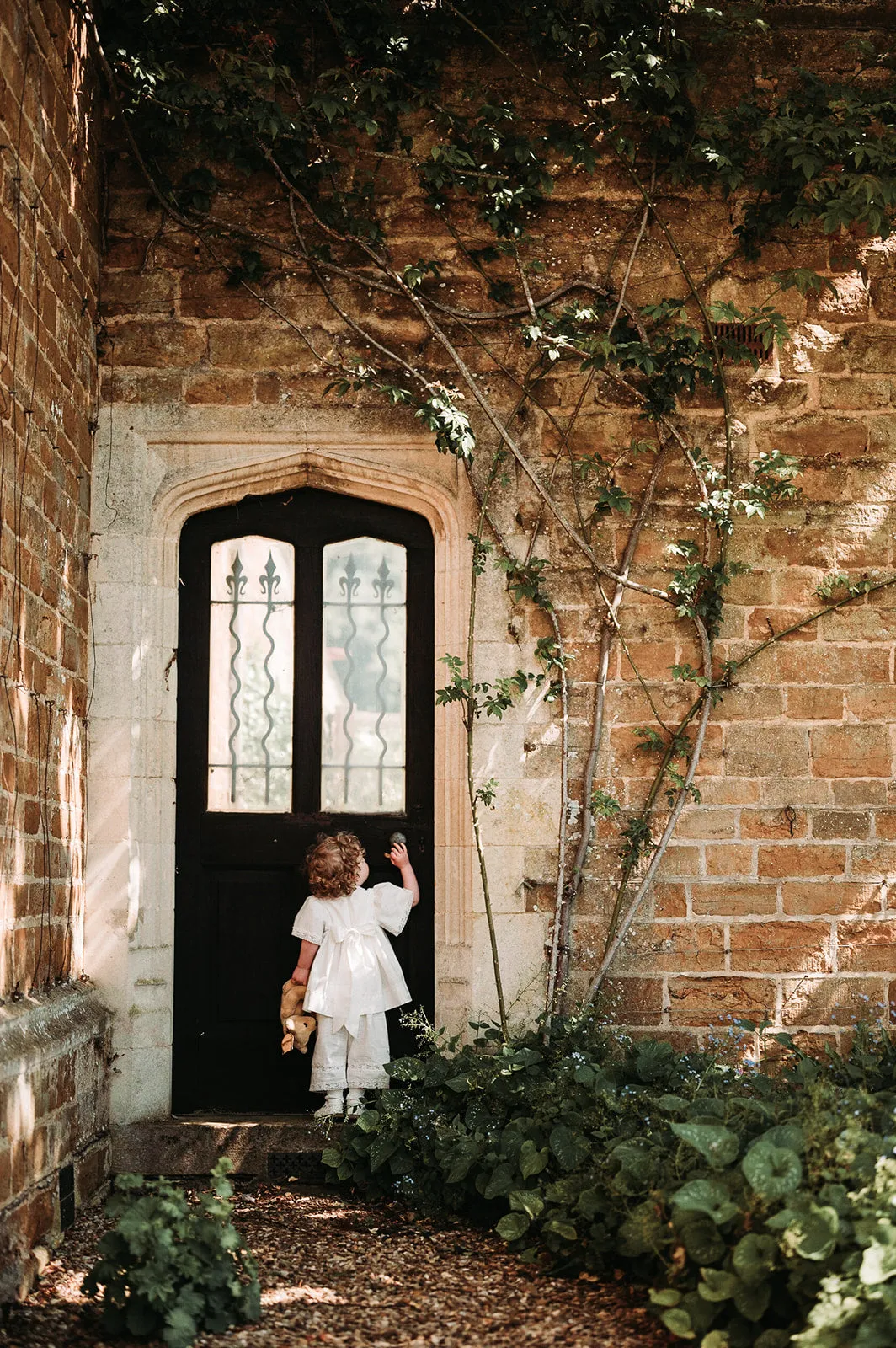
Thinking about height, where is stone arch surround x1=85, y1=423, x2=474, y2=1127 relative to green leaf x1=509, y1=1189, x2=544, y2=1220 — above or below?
above

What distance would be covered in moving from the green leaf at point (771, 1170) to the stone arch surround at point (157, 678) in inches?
77.5

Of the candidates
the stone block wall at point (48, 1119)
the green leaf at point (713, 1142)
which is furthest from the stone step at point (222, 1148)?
the green leaf at point (713, 1142)

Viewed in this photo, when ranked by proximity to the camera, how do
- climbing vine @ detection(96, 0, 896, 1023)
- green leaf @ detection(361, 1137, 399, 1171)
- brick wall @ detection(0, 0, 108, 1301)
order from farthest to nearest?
climbing vine @ detection(96, 0, 896, 1023), green leaf @ detection(361, 1137, 399, 1171), brick wall @ detection(0, 0, 108, 1301)

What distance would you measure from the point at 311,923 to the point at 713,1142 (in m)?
2.08

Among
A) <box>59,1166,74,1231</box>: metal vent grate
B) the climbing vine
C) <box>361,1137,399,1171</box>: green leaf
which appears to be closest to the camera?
<box>59,1166,74,1231</box>: metal vent grate

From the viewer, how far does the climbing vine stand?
5.00 meters

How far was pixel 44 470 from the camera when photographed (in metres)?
4.32

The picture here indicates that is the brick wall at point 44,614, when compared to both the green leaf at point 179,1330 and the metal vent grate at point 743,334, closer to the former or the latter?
the green leaf at point 179,1330

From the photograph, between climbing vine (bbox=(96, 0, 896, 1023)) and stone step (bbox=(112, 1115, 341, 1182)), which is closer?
stone step (bbox=(112, 1115, 341, 1182))

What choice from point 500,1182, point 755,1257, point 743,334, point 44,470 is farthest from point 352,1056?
point 743,334

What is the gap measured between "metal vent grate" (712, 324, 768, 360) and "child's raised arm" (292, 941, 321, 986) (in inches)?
118

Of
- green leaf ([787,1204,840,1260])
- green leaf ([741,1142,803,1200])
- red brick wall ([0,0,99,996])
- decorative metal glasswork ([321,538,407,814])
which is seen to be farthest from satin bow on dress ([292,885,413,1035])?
green leaf ([787,1204,840,1260])

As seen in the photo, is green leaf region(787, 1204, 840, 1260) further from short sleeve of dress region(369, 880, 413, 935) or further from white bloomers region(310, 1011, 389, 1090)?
short sleeve of dress region(369, 880, 413, 935)

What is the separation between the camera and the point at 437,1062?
4.62 meters
